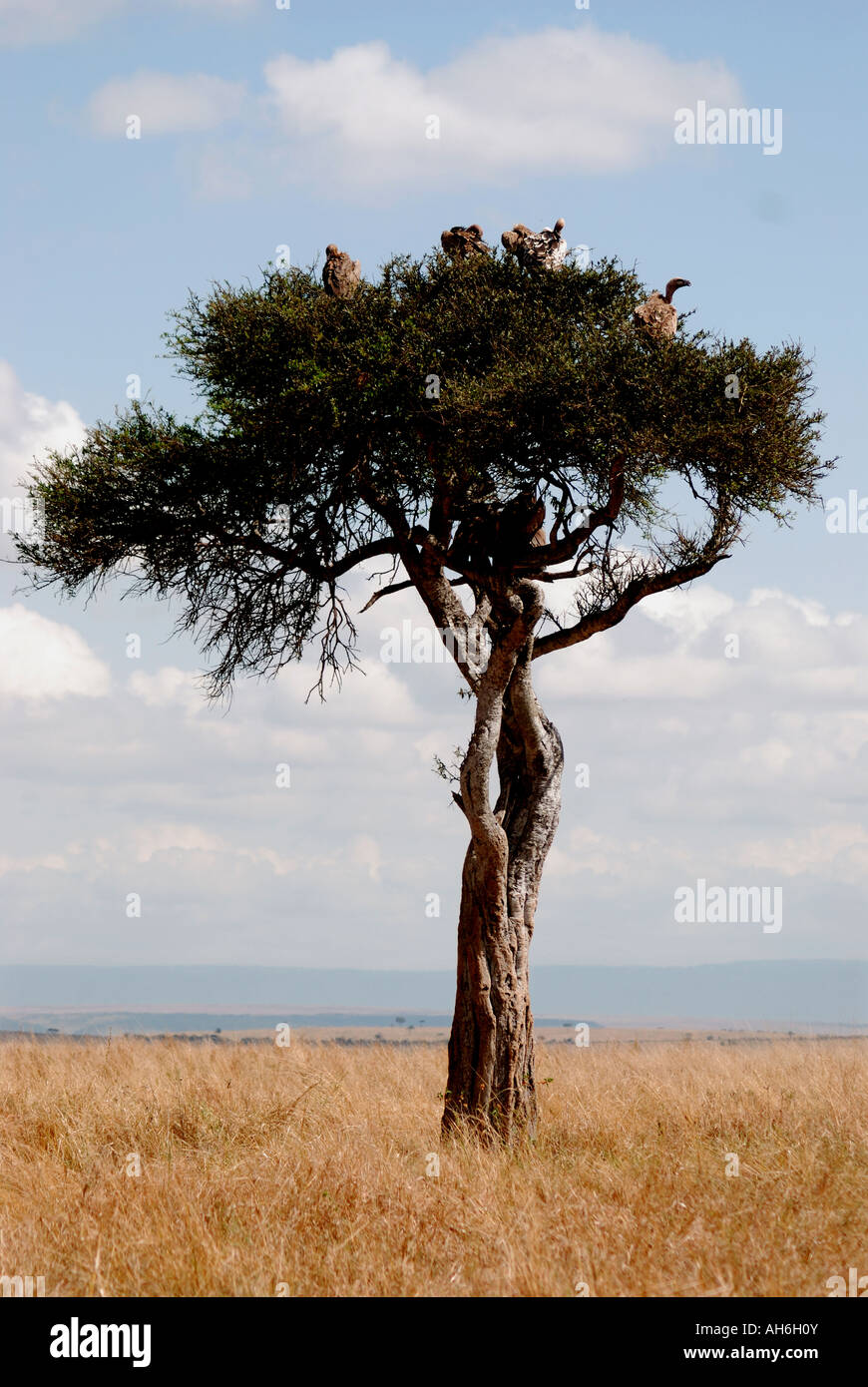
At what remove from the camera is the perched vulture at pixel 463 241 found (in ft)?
46.7

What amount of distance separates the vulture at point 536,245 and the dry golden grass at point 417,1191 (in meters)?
9.31

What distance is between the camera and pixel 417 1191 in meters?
9.71

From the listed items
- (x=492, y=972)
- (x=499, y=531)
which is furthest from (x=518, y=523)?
(x=492, y=972)

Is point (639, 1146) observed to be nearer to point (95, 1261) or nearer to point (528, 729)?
point (528, 729)

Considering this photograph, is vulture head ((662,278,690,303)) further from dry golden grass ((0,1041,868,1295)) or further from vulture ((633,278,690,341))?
dry golden grass ((0,1041,868,1295))

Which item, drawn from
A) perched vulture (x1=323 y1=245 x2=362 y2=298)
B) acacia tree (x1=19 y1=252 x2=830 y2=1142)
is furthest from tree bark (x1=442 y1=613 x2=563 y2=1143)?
perched vulture (x1=323 y1=245 x2=362 y2=298)

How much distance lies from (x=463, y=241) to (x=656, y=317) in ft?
8.09

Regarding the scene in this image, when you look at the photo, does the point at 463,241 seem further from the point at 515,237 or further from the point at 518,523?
the point at 518,523

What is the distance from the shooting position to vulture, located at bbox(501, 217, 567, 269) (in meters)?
13.9

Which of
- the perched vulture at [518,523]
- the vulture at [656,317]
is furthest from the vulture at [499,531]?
the vulture at [656,317]

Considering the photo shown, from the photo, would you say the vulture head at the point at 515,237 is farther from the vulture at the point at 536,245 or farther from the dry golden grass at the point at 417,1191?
the dry golden grass at the point at 417,1191

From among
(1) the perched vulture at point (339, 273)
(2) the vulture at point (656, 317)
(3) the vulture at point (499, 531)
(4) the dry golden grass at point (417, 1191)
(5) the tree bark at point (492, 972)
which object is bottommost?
(4) the dry golden grass at point (417, 1191)
